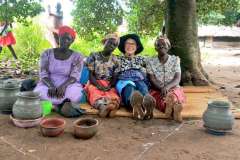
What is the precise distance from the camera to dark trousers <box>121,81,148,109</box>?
527 cm

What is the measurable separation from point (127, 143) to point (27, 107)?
126 cm

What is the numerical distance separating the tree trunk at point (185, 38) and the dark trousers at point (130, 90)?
1890mm

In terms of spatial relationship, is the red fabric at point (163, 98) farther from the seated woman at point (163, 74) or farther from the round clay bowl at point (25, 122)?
the round clay bowl at point (25, 122)

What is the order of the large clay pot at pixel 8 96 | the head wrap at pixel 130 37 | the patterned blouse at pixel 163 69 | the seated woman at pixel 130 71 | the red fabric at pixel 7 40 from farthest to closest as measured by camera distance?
the red fabric at pixel 7 40 < the head wrap at pixel 130 37 < the patterned blouse at pixel 163 69 < the seated woman at pixel 130 71 < the large clay pot at pixel 8 96

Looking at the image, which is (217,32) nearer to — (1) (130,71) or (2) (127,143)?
(1) (130,71)

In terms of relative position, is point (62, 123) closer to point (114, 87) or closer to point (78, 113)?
point (78, 113)

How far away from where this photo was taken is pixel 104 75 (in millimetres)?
5586

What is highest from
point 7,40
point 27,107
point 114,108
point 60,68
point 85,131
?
point 7,40

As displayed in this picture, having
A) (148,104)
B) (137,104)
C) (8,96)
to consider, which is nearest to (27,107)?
(8,96)

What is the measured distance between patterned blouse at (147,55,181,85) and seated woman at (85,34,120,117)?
54 centimetres

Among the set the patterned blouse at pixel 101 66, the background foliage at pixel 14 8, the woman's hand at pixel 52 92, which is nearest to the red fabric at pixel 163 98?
the patterned blouse at pixel 101 66

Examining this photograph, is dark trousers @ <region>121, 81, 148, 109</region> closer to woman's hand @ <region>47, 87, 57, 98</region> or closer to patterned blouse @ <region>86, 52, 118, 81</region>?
patterned blouse @ <region>86, 52, 118, 81</region>

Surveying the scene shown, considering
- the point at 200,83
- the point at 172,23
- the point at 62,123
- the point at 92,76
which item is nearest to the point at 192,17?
the point at 172,23

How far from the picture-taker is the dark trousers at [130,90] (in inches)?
Answer: 208
